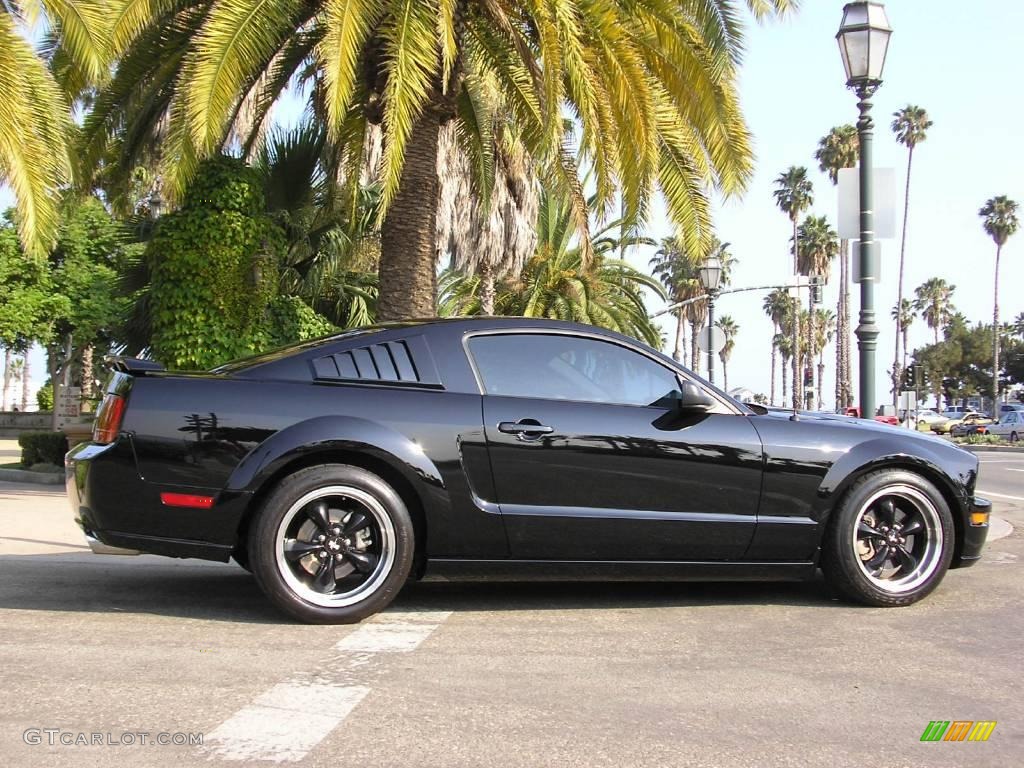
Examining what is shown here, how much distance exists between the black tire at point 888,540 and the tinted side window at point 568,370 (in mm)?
1155

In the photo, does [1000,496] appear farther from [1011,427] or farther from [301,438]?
[1011,427]

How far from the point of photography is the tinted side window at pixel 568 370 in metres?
5.48

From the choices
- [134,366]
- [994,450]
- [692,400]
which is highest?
[134,366]

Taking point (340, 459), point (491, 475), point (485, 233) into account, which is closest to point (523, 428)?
point (491, 475)

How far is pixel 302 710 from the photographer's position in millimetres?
3793

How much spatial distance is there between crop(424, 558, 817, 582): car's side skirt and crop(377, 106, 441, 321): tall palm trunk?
25.6ft

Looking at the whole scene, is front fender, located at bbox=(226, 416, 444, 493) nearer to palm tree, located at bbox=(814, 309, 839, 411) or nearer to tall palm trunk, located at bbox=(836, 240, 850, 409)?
tall palm trunk, located at bbox=(836, 240, 850, 409)

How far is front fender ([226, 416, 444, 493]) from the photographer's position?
5039 millimetres

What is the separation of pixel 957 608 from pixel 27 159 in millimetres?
9454

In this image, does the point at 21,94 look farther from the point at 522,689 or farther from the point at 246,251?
the point at 522,689

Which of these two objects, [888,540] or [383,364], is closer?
[383,364]

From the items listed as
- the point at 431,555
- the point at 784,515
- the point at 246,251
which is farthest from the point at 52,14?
the point at 784,515

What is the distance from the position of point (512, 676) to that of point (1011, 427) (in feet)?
170

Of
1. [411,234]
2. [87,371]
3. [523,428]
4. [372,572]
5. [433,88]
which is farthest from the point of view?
[87,371]
